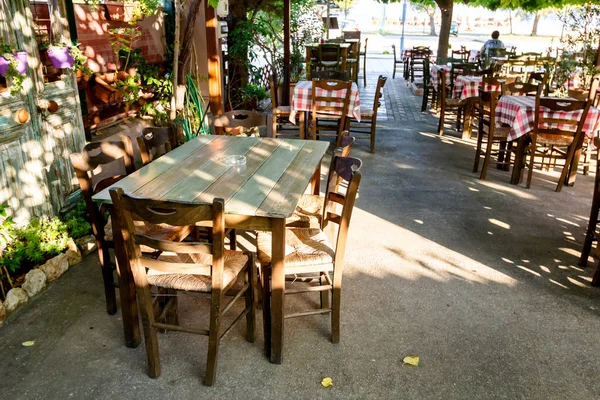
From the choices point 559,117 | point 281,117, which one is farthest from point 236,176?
point 281,117

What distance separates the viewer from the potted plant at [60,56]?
11.8ft

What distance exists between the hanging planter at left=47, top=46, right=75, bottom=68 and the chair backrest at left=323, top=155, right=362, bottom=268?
7.28 feet

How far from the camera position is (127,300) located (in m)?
2.66

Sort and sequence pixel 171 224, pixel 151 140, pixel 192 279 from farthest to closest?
pixel 151 140 < pixel 192 279 < pixel 171 224

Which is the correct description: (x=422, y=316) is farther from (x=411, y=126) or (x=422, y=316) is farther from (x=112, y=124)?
(x=411, y=126)

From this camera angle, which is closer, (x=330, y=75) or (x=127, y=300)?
(x=127, y=300)

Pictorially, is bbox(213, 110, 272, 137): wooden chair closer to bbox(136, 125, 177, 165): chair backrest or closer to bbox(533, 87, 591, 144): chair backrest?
bbox(136, 125, 177, 165): chair backrest

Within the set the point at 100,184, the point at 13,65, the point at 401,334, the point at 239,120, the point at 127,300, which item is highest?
the point at 13,65

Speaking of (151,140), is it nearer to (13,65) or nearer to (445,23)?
(13,65)

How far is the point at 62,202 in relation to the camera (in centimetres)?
387

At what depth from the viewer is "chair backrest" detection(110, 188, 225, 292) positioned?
207cm

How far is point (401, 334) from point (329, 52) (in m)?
8.49

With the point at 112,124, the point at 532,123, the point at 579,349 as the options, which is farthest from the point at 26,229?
the point at 532,123

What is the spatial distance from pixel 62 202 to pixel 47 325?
50.1 inches
